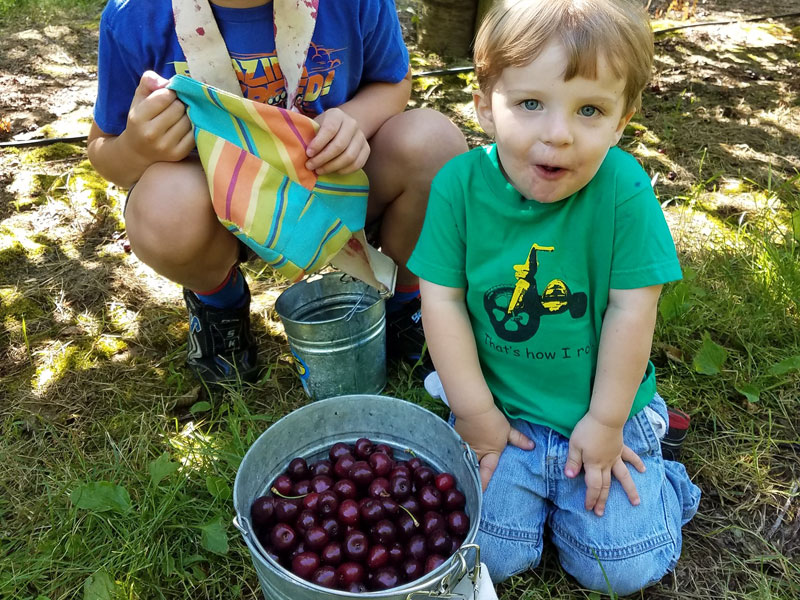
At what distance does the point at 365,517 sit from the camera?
4.76ft

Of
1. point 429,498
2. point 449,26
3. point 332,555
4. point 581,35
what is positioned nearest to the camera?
point 581,35

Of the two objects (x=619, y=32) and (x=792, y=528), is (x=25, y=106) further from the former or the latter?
(x=792, y=528)

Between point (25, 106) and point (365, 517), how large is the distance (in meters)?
3.47

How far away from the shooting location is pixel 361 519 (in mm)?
1462

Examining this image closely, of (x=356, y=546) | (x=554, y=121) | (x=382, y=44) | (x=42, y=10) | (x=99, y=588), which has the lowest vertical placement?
(x=42, y=10)

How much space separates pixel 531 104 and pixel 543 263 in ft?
1.23

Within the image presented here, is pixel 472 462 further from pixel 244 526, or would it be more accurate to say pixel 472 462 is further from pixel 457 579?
pixel 244 526

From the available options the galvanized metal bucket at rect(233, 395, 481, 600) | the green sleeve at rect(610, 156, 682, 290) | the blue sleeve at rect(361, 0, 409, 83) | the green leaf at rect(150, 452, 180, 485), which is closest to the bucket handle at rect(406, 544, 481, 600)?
the galvanized metal bucket at rect(233, 395, 481, 600)

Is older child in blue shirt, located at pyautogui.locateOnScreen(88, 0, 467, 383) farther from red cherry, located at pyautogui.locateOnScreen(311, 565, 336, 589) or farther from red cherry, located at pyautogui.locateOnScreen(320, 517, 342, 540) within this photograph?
red cherry, located at pyautogui.locateOnScreen(311, 565, 336, 589)

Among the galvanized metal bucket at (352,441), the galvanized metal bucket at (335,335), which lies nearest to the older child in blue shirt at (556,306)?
the galvanized metal bucket at (352,441)

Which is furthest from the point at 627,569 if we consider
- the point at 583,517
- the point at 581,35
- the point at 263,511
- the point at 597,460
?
the point at 581,35

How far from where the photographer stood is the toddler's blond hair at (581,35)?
49.8 inches

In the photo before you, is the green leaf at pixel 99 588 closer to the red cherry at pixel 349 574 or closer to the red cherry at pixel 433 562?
the red cherry at pixel 349 574

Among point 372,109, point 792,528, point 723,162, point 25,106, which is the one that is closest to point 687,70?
point 723,162
